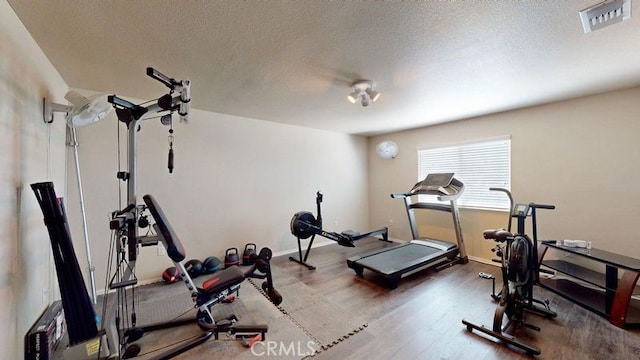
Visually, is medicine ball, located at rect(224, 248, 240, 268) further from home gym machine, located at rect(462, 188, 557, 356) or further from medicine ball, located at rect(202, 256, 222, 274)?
home gym machine, located at rect(462, 188, 557, 356)

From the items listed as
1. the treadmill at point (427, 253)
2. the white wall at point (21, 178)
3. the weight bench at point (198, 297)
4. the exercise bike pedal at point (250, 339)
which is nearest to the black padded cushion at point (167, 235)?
the weight bench at point (198, 297)

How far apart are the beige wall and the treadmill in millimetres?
456

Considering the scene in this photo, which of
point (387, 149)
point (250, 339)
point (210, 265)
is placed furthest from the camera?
point (387, 149)

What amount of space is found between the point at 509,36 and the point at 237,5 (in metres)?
1.85

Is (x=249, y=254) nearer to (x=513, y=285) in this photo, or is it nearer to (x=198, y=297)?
(x=198, y=297)

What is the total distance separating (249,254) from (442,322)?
2585 mm

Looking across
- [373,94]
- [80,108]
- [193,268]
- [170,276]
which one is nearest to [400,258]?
[373,94]

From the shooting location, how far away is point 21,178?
1.62 m

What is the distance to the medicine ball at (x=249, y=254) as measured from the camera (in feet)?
11.8

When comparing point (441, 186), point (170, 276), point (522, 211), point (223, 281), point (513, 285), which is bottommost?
point (170, 276)

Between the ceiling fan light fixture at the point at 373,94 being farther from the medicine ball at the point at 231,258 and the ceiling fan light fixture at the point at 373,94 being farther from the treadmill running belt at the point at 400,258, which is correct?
the medicine ball at the point at 231,258

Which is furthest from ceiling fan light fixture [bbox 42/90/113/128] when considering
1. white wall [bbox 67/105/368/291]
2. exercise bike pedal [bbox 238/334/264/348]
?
exercise bike pedal [bbox 238/334/264/348]

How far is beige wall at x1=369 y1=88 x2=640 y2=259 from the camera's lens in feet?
9.22

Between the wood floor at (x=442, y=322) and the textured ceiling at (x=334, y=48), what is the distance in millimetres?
2313
